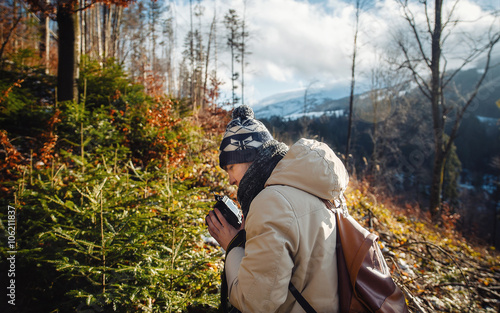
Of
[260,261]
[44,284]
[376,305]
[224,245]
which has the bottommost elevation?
[44,284]

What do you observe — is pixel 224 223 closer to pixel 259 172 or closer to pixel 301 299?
pixel 259 172

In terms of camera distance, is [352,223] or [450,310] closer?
[352,223]


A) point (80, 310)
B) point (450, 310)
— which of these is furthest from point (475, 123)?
point (80, 310)

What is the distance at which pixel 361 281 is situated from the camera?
114 centimetres

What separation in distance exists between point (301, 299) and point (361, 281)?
0.30 meters

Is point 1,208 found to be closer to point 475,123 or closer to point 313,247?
point 313,247

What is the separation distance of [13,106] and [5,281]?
334cm

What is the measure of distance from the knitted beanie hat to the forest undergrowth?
3.63ft

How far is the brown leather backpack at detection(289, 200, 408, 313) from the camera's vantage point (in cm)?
114

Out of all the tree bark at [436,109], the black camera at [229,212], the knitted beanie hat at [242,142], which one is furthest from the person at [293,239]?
the tree bark at [436,109]

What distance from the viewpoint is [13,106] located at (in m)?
4.09

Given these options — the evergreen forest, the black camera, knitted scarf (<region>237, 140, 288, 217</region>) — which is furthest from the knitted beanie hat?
the evergreen forest

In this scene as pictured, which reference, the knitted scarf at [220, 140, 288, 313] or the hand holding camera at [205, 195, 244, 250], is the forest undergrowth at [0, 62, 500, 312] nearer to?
the hand holding camera at [205, 195, 244, 250]

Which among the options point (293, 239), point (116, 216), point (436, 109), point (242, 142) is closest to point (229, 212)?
point (242, 142)
